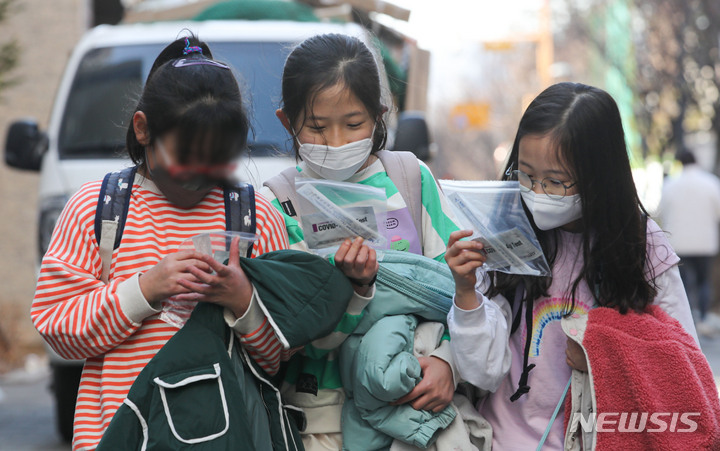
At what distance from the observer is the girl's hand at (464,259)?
212cm

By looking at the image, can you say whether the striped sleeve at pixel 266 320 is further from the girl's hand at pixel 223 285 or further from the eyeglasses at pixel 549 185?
the eyeglasses at pixel 549 185

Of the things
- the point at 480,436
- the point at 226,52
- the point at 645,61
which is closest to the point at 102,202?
the point at 480,436

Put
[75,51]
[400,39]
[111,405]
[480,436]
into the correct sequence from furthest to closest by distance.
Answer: [400,39] < [75,51] < [480,436] < [111,405]

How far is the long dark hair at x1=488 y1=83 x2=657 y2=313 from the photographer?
2305mm

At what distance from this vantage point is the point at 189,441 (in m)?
1.92

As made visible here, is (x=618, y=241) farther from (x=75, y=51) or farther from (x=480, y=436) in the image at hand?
(x=75, y=51)

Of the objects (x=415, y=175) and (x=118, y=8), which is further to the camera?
(x=118, y=8)

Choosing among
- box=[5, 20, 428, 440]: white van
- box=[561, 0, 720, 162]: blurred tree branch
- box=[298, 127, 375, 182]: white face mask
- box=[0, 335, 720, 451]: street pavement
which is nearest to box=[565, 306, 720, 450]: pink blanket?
box=[298, 127, 375, 182]: white face mask

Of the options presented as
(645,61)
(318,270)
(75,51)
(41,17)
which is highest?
(318,270)

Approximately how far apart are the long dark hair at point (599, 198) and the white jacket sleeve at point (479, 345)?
19 cm

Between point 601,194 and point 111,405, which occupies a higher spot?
point 601,194

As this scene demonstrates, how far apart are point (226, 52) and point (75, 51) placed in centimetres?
140

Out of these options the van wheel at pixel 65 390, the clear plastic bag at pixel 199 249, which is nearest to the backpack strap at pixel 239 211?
the clear plastic bag at pixel 199 249

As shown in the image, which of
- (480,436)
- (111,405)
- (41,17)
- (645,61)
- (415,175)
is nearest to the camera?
(111,405)
